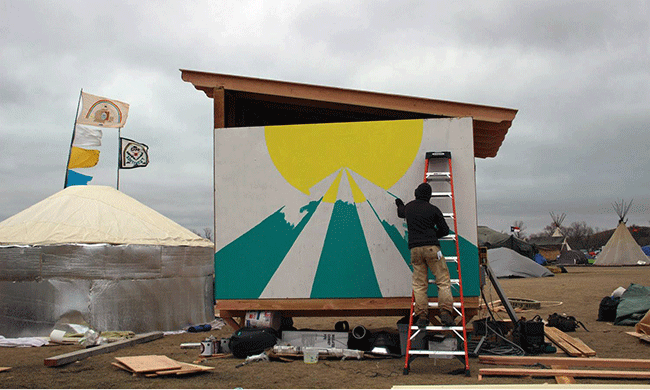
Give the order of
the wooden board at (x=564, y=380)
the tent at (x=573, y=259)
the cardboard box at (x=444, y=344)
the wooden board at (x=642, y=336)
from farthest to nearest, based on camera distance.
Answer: the tent at (x=573, y=259), the wooden board at (x=642, y=336), the cardboard box at (x=444, y=344), the wooden board at (x=564, y=380)

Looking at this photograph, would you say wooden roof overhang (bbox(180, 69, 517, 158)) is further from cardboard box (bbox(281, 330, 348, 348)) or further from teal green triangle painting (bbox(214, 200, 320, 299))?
cardboard box (bbox(281, 330, 348, 348))

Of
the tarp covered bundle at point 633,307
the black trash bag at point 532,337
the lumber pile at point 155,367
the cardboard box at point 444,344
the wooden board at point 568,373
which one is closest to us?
the wooden board at point 568,373

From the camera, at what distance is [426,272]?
704 cm

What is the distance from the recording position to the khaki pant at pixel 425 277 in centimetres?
682

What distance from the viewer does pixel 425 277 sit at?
7008 mm

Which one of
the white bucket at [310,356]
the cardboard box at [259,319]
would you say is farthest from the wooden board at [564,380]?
the cardboard box at [259,319]

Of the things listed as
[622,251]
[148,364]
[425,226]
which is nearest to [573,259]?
[622,251]

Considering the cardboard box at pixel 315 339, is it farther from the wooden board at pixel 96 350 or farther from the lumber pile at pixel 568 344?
the lumber pile at pixel 568 344

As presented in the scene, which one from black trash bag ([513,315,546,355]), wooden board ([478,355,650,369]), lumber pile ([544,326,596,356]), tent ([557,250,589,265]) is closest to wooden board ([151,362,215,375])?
wooden board ([478,355,650,369])

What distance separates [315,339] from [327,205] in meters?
1.88

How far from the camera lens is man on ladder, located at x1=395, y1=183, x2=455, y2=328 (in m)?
6.82

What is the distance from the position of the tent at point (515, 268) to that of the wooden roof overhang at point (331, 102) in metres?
19.4

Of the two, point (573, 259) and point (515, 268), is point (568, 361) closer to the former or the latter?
point (515, 268)

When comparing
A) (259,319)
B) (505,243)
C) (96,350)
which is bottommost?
(96,350)
